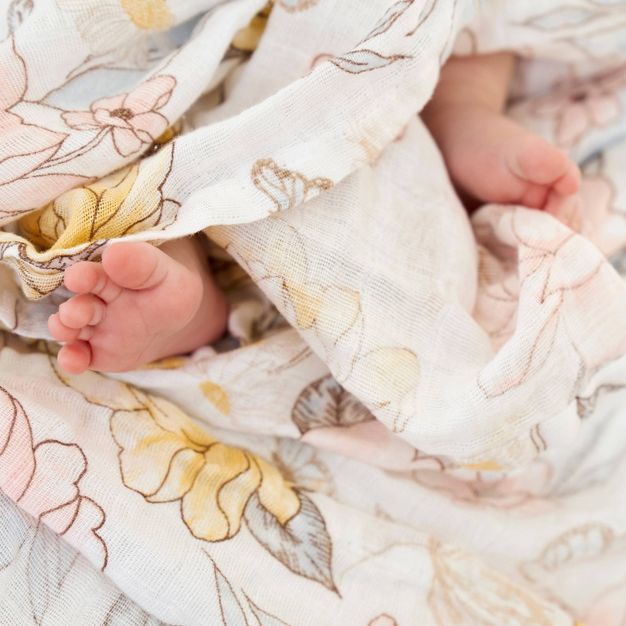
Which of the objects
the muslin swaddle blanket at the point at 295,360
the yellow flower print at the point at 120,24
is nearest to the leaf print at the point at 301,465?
the muslin swaddle blanket at the point at 295,360

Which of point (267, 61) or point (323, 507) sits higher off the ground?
point (267, 61)

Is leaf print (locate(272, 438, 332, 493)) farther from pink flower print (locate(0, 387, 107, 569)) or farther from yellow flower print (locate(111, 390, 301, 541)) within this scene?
pink flower print (locate(0, 387, 107, 569))

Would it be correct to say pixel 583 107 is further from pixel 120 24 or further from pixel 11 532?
pixel 11 532

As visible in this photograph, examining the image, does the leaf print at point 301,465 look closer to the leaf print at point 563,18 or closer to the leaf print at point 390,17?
the leaf print at point 390,17

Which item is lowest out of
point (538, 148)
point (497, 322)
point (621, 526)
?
point (621, 526)

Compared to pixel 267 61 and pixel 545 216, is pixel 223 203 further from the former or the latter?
pixel 545 216

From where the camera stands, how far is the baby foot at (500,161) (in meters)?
0.66

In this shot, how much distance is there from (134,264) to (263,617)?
0.85ft

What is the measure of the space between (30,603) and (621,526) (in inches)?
18.0

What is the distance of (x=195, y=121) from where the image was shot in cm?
63

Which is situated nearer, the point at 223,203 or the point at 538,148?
the point at 223,203

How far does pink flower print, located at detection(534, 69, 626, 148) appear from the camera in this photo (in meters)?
0.78

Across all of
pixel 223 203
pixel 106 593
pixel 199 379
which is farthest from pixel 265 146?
pixel 106 593

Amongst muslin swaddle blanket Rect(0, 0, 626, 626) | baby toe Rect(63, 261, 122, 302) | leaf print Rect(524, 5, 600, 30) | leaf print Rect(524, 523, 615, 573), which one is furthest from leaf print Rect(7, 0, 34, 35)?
leaf print Rect(524, 523, 615, 573)
